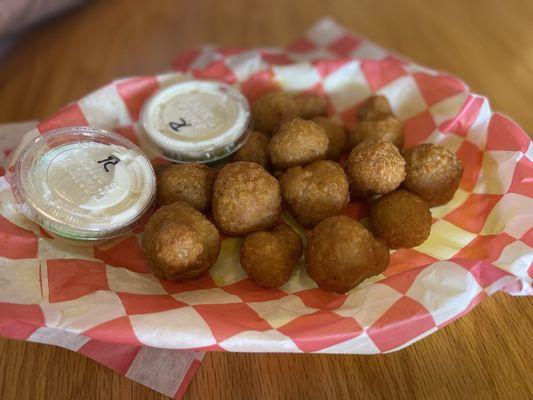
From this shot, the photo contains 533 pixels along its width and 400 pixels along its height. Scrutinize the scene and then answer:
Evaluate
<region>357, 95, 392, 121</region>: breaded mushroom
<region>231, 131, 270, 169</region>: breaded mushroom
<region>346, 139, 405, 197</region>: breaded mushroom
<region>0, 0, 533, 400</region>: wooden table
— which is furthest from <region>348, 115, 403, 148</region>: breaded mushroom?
<region>0, 0, 533, 400</region>: wooden table

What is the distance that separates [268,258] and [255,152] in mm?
376

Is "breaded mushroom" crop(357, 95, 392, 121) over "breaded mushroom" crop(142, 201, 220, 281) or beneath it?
over

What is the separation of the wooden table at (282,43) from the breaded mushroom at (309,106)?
0.67m

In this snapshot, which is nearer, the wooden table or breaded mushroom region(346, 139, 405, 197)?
the wooden table

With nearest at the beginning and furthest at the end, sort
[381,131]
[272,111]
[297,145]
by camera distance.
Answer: [297,145], [381,131], [272,111]

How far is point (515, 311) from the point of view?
1.21 metres

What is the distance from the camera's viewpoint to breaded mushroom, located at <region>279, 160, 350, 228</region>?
4.10 ft

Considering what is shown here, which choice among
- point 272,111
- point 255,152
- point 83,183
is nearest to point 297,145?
point 255,152

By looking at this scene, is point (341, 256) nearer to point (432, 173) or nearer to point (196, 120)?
point (432, 173)

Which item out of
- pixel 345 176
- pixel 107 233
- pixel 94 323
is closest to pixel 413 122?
pixel 345 176

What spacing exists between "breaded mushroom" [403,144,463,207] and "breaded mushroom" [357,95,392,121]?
22 centimetres

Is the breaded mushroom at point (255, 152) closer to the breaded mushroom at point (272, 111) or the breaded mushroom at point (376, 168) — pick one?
the breaded mushroom at point (272, 111)

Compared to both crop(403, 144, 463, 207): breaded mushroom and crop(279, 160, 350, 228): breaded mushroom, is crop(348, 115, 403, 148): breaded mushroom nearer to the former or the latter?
crop(403, 144, 463, 207): breaded mushroom

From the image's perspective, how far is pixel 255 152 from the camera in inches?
56.1
